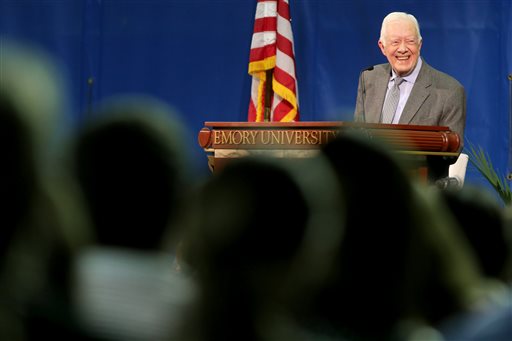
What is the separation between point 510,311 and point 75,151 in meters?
0.30

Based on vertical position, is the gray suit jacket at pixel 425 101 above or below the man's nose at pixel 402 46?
below

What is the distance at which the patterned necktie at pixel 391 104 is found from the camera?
5.50 metres

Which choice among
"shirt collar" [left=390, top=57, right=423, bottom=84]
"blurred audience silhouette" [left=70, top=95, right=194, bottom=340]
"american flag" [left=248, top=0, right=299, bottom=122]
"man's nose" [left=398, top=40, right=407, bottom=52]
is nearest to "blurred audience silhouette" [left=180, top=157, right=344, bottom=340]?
"blurred audience silhouette" [left=70, top=95, right=194, bottom=340]

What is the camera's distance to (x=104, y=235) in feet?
2.12

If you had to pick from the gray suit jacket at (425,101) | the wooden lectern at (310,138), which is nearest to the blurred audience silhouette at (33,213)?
the wooden lectern at (310,138)

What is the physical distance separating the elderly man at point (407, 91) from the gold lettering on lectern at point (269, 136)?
42.5 inches

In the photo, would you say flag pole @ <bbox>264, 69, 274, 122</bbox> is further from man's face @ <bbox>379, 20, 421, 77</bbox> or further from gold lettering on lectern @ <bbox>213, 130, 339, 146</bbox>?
gold lettering on lectern @ <bbox>213, 130, 339, 146</bbox>

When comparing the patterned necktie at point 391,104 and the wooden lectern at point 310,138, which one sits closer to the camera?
the wooden lectern at point 310,138

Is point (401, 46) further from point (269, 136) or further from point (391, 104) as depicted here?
point (269, 136)

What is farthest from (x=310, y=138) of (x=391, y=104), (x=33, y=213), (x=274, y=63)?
(x=33, y=213)

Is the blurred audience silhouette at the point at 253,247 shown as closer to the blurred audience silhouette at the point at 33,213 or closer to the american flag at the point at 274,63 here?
the blurred audience silhouette at the point at 33,213

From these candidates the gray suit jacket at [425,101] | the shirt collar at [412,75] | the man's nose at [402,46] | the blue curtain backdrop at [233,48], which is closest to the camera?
the gray suit jacket at [425,101]

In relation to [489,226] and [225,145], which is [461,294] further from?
[225,145]

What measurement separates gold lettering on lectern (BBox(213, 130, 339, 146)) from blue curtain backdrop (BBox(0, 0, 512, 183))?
3.21 meters
